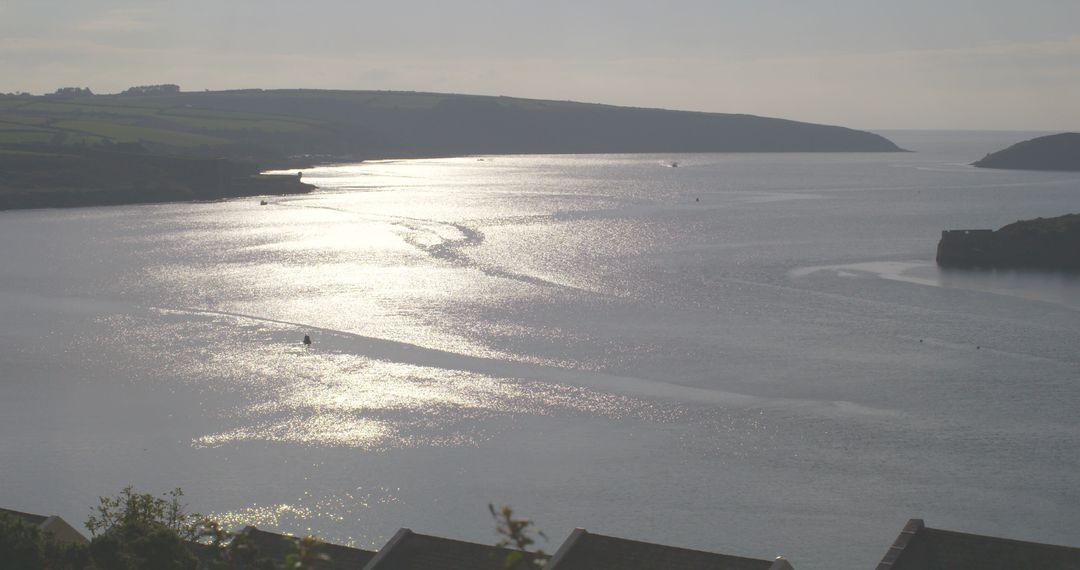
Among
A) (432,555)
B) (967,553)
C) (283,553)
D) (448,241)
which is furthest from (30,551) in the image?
(448,241)

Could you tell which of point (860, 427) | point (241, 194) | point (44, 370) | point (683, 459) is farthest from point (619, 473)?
point (241, 194)

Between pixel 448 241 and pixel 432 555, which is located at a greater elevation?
pixel 432 555

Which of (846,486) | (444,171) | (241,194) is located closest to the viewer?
(846,486)

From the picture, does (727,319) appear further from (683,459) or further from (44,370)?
(44,370)

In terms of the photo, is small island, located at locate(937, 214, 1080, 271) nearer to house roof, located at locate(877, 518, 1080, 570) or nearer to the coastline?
house roof, located at locate(877, 518, 1080, 570)

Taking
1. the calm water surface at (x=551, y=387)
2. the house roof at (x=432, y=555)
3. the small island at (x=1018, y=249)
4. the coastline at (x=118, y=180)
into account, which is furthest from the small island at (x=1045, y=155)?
the house roof at (x=432, y=555)

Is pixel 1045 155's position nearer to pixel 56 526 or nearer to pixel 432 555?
pixel 432 555
